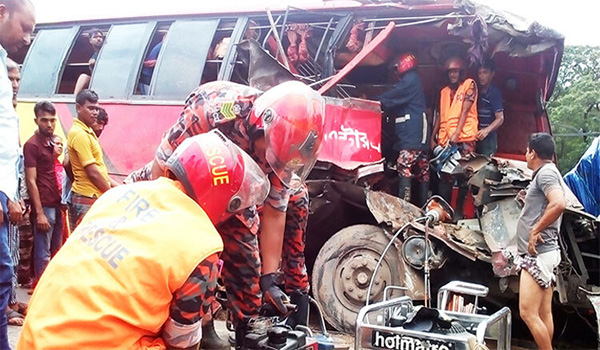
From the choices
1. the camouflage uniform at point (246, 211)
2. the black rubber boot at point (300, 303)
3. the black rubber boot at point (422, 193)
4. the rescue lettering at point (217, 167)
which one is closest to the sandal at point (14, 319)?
the camouflage uniform at point (246, 211)

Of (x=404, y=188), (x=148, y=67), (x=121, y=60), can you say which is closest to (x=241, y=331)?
(x=404, y=188)

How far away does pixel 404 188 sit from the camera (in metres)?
5.61

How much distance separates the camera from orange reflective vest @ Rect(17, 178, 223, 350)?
5.48 feet

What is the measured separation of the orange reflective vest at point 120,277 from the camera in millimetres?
1671

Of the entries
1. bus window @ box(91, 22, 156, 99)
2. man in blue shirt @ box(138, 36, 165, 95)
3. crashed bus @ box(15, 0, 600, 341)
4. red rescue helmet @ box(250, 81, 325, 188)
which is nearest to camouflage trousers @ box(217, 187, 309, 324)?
red rescue helmet @ box(250, 81, 325, 188)

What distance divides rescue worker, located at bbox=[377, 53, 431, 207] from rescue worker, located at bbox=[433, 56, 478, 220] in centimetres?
18

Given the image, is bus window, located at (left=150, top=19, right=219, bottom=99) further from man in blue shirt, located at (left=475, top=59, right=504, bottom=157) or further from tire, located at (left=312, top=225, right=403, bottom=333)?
man in blue shirt, located at (left=475, top=59, right=504, bottom=157)

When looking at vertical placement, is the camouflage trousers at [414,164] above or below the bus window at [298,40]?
below

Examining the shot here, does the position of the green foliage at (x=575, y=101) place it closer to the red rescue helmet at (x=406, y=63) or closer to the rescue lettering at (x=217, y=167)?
the red rescue helmet at (x=406, y=63)

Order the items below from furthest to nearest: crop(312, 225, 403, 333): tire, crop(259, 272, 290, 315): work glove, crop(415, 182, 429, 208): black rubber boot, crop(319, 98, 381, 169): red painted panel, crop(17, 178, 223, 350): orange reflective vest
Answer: crop(415, 182, 429, 208): black rubber boot, crop(319, 98, 381, 169): red painted panel, crop(312, 225, 403, 333): tire, crop(259, 272, 290, 315): work glove, crop(17, 178, 223, 350): orange reflective vest

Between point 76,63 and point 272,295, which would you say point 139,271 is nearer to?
point 272,295

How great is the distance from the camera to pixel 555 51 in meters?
5.61

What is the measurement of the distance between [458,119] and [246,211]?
3597 millimetres

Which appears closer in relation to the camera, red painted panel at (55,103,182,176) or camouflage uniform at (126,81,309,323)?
camouflage uniform at (126,81,309,323)
